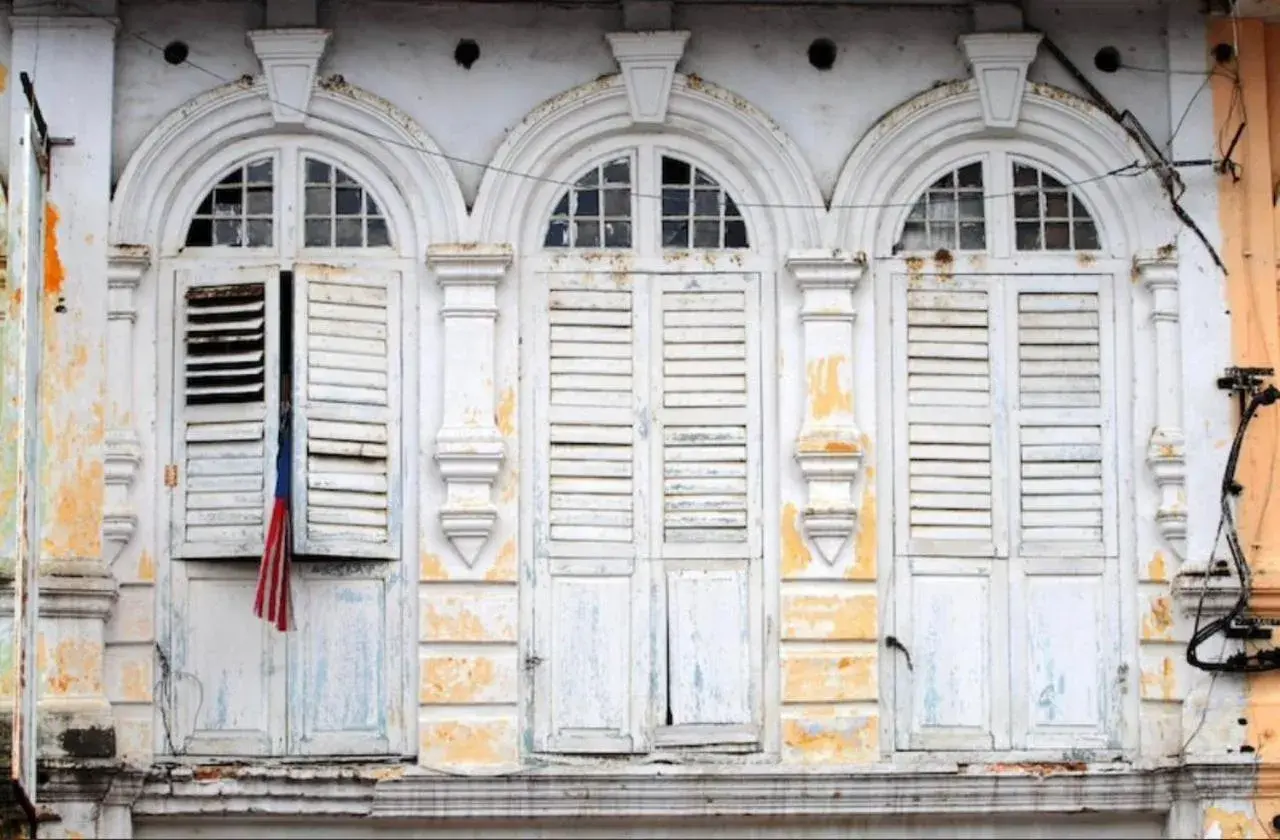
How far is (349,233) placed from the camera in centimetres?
1188

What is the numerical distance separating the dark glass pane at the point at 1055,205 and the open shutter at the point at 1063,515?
1.00 feet

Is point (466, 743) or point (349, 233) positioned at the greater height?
point (349, 233)

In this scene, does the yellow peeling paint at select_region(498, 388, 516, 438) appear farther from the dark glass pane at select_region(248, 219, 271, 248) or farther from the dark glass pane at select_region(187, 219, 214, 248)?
the dark glass pane at select_region(187, 219, 214, 248)

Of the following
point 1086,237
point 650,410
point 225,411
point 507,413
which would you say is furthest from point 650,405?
point 1086,237

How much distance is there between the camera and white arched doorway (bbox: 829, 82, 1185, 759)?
11781 millimetres

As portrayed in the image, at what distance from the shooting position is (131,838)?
11.4 m

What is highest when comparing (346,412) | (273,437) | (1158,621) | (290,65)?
(290,65)

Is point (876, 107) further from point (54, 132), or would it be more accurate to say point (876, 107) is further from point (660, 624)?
point (54, 132)

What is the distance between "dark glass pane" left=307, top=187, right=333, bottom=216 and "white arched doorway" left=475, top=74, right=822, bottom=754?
0.64m

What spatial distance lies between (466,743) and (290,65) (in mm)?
2974

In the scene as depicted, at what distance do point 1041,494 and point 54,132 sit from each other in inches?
176

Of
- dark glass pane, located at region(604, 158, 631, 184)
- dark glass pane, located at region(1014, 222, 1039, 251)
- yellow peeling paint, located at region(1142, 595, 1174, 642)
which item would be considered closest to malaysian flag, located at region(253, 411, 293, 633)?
dark glass pane, located at region(604, 158, 631, 184)

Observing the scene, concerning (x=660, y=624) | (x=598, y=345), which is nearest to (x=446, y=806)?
(x=660, y=624)

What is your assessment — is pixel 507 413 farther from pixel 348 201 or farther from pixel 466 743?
pixel 466 743
